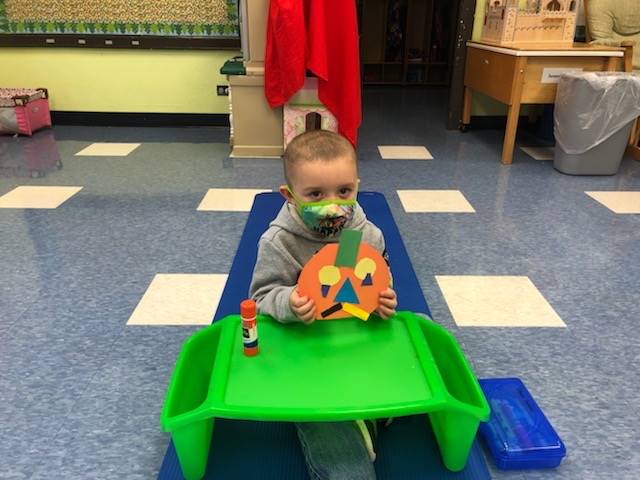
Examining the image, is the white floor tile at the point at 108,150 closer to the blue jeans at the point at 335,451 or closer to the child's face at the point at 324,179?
the child's face at the point at 324,179

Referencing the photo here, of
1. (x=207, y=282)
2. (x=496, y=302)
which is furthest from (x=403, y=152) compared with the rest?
(x=207, y=282)

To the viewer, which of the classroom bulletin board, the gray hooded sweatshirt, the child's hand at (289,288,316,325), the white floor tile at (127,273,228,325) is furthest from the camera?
the classroom bulletin board

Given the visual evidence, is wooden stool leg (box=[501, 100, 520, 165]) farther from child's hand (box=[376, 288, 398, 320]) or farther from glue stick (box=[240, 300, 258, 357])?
glue stick (box=[240, 300, 258, 357])

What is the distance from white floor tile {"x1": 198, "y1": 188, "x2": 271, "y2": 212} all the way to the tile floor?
0.01 meters

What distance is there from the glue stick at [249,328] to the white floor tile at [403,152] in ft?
6.34

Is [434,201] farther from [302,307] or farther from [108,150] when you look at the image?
[108,150]

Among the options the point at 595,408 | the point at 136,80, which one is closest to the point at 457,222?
the point at 595,408

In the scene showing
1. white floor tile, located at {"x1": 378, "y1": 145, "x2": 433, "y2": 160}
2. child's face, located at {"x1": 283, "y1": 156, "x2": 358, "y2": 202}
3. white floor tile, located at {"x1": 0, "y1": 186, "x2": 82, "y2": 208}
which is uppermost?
child's face, located at {"x1": 283, "y1": 156, "x2": 358, "y2": 202}

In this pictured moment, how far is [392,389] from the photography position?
2.19 ft

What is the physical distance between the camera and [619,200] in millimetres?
2008

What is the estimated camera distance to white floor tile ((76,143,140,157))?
254cm

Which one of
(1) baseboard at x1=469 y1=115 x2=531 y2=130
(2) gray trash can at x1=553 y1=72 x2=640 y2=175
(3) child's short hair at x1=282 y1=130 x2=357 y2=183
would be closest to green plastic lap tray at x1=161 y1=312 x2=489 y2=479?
(3) child's short hair at x1=282 y1=130 x2=357 y2=183

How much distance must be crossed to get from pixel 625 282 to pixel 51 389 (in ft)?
4.74

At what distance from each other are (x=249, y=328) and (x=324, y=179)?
25cm
